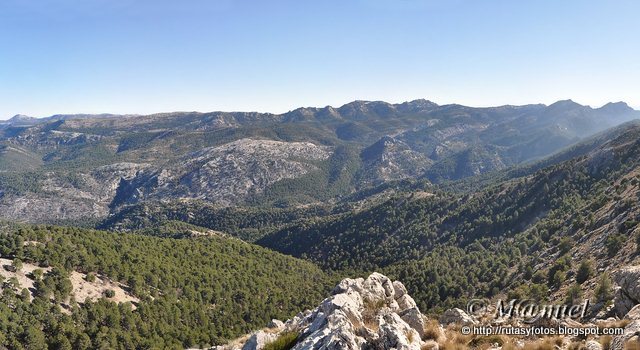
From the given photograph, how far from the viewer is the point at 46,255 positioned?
10719 cm

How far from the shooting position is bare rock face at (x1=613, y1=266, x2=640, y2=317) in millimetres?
28141

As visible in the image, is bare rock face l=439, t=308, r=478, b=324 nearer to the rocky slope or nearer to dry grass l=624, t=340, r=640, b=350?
the rocky slope

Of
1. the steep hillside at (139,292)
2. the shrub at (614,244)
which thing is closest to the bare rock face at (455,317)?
the shrub at (614,244)

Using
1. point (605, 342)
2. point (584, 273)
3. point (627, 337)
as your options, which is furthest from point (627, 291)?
point (584, 273)

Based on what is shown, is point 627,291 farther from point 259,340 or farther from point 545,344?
point 259,340

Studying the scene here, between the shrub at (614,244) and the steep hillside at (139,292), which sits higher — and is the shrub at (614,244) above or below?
above

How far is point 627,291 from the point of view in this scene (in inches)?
1150

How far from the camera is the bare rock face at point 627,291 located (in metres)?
28.1

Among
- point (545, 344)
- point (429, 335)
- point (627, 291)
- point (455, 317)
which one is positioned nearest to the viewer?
point (545, 344)

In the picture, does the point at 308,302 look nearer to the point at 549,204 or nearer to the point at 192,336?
the point at 192,336

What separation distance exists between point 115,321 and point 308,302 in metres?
69.8

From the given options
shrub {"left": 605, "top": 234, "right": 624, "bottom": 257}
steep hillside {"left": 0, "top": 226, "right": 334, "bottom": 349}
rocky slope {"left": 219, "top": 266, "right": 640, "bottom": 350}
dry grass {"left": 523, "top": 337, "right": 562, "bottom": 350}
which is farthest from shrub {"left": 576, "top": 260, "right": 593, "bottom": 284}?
steep hillside {"left": 0, "top": 226, "right": 334, "bottom": 349}

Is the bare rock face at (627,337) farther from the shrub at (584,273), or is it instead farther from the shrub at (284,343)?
the shrub at (584,273)

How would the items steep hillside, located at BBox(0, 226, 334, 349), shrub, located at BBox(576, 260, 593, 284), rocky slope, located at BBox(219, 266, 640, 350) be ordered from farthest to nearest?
steep hillside, located at BBox(0, 226, 334, 349), shrub, located at BBox(576, 260, 593, 284), rocky slope, located at BBox(219, 266, 640, 350)
